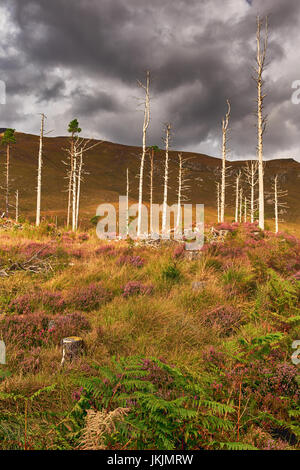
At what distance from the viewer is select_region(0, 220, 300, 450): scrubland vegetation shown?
5.84 feet

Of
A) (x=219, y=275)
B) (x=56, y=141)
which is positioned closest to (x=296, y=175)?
(x=56, y=141)

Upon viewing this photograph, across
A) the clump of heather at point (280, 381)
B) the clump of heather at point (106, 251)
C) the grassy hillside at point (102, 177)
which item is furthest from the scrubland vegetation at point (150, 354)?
the grassy hillside at point (102, 177)

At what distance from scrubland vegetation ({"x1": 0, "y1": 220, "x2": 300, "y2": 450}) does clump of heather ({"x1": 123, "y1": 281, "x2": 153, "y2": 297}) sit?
2 centimetres

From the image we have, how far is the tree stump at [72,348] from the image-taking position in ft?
10.1

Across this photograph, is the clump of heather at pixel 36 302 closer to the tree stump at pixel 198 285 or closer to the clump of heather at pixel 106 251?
the tree stump at pixel 198 285

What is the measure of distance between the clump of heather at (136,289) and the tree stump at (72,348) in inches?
70.9

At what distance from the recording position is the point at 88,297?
15.8ft

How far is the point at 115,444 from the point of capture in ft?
5.51

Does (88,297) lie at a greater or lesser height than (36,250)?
lesser

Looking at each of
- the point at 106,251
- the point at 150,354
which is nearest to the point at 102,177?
the point at 106,251

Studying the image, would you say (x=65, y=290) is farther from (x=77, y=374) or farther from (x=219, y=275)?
(x=219, y=275)

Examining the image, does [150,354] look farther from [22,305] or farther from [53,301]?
[22,305]

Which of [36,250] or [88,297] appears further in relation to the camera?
[36,250]

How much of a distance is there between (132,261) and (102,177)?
9231cm
